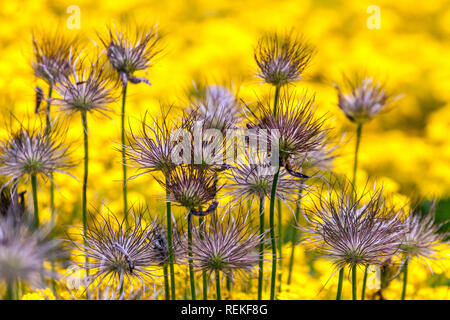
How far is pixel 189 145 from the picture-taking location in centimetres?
191

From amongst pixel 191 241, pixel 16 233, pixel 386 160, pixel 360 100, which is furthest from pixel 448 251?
pixel 386 160

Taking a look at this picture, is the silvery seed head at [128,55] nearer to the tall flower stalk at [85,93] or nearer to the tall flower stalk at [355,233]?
the tall flower stalk at [85,93]

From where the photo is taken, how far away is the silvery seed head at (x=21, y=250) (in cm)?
159

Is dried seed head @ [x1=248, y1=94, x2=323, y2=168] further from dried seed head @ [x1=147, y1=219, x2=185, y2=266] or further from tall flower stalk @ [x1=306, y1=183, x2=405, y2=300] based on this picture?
dried seed head @ [x1=147, y1=219, x2=185, y2=266]

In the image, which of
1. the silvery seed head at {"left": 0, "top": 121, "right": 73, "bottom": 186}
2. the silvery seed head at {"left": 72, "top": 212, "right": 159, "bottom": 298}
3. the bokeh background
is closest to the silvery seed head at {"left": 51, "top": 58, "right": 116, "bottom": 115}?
the silvery seed head at {"left": 0, "top": 121, "right": 73, "bottom": 186}

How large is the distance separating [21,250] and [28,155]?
561mm

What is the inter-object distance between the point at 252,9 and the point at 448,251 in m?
6.39

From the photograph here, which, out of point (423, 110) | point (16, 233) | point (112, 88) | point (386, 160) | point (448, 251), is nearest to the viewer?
point (16, 233)

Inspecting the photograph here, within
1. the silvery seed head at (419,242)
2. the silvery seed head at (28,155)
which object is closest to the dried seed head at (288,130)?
the silvery seed head at (419,242)

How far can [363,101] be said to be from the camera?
2611mm

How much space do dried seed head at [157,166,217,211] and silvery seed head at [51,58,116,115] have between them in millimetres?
531

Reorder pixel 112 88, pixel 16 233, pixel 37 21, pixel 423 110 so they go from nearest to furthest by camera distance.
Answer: pixel 16 233
pixel 112 88
pixel 37 21
pixel 423 110

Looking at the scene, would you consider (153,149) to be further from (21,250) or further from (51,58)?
(51,58)
